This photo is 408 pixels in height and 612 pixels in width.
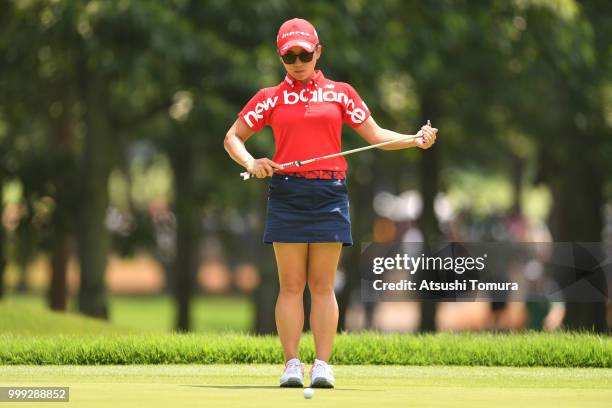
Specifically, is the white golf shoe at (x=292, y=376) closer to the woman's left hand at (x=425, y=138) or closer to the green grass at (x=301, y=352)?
the woman's left hand at (x=425, y=138)

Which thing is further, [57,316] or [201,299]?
[201,299]

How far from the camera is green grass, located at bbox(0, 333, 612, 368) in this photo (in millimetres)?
11039

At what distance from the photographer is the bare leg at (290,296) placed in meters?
9.58

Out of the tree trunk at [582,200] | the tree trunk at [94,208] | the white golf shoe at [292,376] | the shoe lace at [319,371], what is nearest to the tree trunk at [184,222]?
the tree trunk at [94,208]

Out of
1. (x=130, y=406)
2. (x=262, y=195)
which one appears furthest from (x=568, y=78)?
(x=130, y=406)

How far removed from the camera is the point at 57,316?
15266 millimetres

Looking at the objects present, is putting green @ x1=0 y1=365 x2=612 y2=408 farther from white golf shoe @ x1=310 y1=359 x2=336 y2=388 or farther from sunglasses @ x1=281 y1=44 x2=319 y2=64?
sunglasses @ x1=281 y1=44 x2=319 y2=64

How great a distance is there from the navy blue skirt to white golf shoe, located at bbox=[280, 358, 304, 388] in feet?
2.35

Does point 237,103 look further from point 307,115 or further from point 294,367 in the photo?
point 294,367

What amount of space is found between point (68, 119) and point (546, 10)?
8.01 metres

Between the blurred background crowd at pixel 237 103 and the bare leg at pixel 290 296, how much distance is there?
27.7ft

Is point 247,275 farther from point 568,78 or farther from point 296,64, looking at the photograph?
point 296,64

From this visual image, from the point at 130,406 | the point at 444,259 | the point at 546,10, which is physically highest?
the point at 546,10

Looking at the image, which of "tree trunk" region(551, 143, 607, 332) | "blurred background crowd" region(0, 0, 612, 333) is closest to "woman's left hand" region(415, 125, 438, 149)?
"blurred background crowd" region(0, 0, 612, 333)
